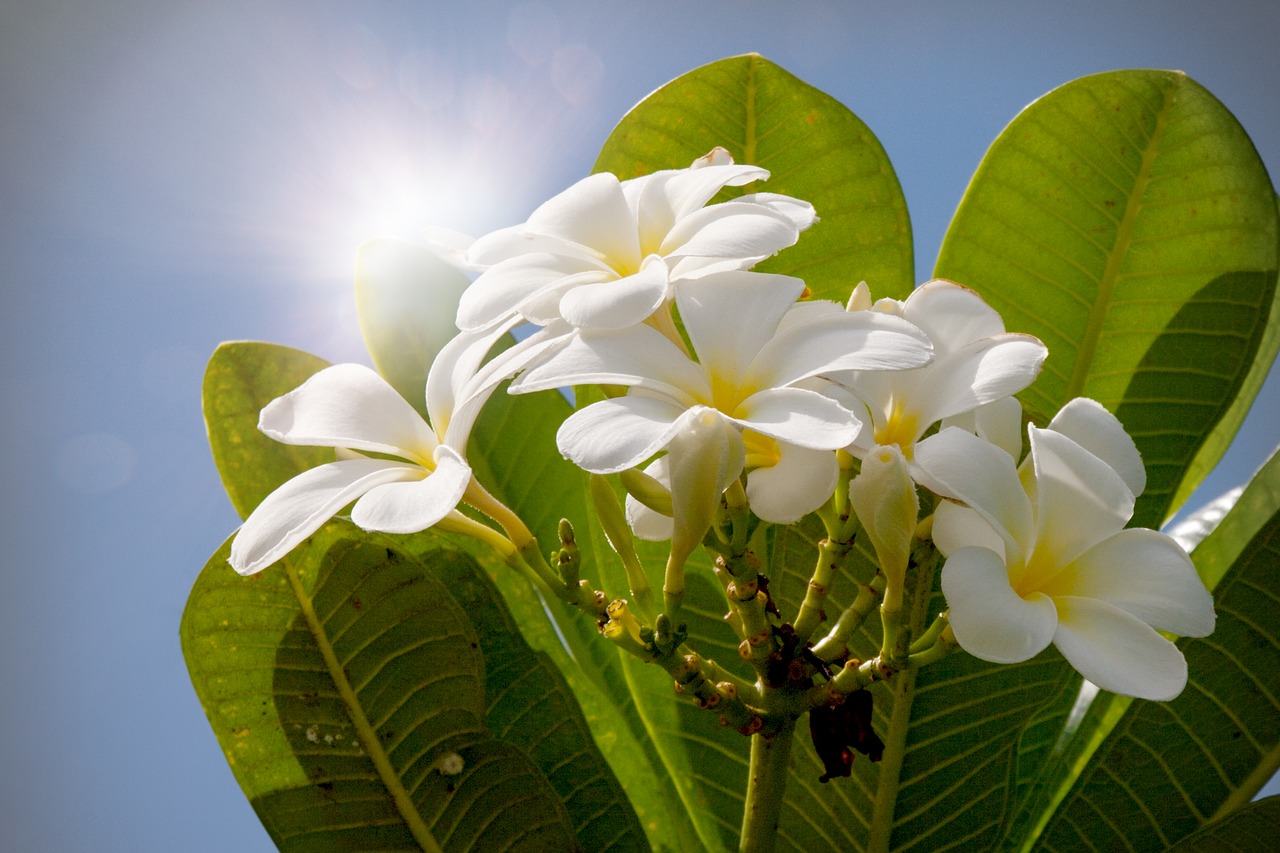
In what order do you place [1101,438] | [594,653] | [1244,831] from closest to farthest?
[1101,438], [1244,831], [594,653]

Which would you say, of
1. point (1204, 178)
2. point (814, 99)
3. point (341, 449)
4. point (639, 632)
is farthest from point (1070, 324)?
point (341, 449)

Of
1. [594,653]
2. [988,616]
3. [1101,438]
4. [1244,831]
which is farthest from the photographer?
[594,653]

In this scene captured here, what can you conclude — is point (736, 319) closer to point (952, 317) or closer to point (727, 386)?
point (727, 386)

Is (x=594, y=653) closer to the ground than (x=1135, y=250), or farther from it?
closer to the ground

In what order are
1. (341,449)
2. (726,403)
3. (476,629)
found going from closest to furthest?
1. (726,403)
2. (341,449)
3. (476,629)

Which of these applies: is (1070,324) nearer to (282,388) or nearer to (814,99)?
(814,99)

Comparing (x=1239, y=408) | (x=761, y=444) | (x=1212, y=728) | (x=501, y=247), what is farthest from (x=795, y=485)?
(x=1239, y=408)

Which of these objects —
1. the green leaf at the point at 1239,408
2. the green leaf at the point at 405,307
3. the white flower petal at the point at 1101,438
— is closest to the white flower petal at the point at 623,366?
the white flower petal at the point at 1101,438
